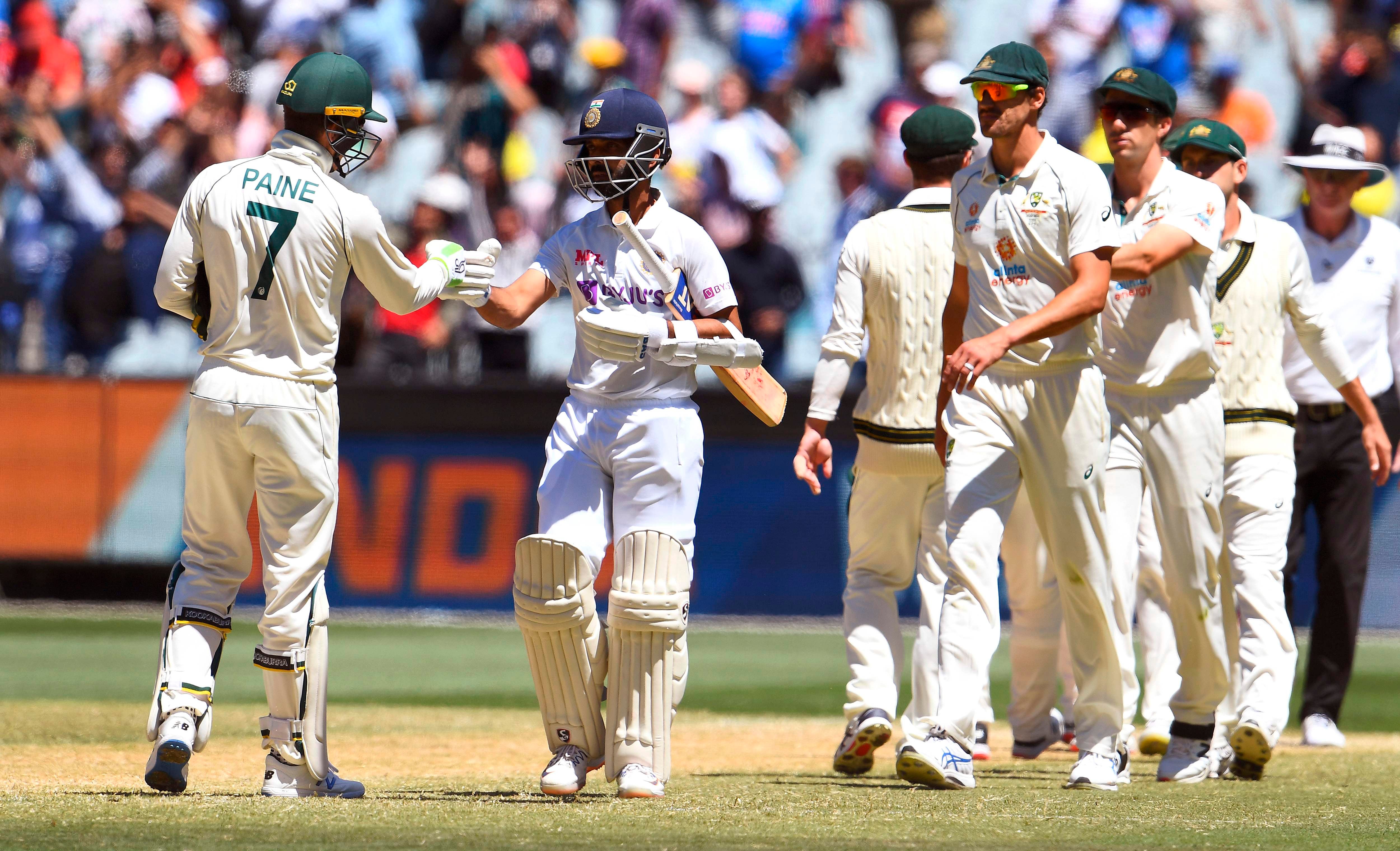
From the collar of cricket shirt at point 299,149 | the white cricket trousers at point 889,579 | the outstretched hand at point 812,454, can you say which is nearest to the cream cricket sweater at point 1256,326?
the white cricket trousers at point 889,579

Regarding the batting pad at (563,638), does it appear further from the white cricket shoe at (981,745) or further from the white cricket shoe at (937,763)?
the white cricket shoe at (981,745)

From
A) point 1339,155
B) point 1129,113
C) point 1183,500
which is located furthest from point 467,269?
point 1339,155

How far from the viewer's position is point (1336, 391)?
28.2 feet

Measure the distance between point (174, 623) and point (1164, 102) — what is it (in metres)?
4.12

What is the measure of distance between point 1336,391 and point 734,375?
3.87m

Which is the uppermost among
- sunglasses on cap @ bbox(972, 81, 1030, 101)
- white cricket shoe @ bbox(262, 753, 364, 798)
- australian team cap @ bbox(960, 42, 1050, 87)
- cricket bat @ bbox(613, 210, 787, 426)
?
australian team cap @ bbox(960, 42, 1050, 87)

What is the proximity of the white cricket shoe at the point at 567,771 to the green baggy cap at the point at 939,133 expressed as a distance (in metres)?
2.98

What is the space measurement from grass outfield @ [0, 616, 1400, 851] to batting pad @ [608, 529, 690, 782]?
193mm

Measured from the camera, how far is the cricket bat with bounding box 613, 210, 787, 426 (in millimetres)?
5883

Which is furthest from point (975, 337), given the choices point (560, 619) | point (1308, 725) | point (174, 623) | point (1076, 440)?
point (1308, 725)

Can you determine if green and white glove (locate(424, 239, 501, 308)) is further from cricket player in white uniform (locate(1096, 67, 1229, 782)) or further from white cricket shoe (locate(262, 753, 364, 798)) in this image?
cricket player in white uniform (locate(1096, 67, 1229, 782))

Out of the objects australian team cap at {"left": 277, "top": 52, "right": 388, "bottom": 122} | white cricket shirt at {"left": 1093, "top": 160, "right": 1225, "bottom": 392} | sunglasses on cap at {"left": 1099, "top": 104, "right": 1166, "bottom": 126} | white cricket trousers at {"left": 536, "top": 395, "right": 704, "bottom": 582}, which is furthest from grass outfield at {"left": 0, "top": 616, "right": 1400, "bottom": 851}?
sunglasses on cap at {"left": 1099, "top": 104, "right": 1166, "bottom": 126}

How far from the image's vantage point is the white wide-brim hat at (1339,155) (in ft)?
28.1

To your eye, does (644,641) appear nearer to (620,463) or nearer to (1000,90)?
(620,463)
